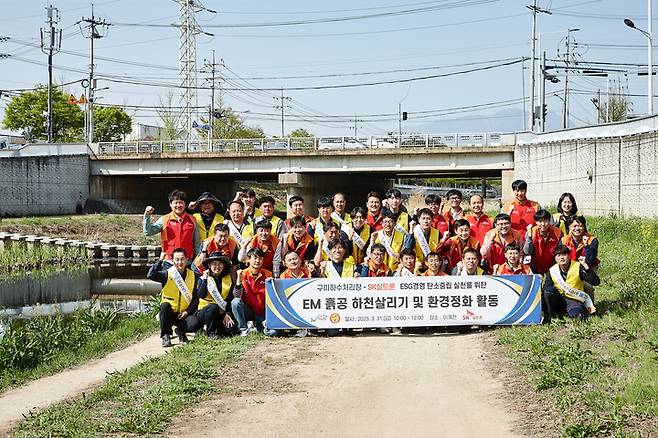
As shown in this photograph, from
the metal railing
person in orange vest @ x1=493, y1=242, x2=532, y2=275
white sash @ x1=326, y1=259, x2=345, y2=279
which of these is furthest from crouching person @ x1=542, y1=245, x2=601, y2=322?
the metal railing

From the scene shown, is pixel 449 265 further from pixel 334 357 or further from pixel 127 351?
pixel 127 351

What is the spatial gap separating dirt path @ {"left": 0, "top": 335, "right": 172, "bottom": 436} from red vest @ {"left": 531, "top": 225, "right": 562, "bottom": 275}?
5800 mm

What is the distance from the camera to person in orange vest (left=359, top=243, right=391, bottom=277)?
40.2 feet

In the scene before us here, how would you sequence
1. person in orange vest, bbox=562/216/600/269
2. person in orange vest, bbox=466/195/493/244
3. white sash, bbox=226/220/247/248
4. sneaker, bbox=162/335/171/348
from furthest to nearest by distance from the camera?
Answer: person in orange vest, bbox=466/195/493/244 → white sash, bbox=226/220/247/248 → sneaker, bbox=162/335/171/348 → person in orange vest, bbox=562/216/600/269

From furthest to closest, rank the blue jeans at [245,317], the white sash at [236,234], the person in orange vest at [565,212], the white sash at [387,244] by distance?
1. the white sash at [236,234]
2. the white sash at [387,244]
3. the person in orange vest at [565,212]
4. the blue jeans at [245,317]

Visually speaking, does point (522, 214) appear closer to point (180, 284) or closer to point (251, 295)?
point (251, 295)

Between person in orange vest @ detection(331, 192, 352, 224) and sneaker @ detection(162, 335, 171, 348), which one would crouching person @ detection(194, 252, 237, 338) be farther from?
person in orange vest @ detection(331, 192, 352, 224)

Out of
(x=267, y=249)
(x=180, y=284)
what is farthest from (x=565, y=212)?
(x=180, y=284)

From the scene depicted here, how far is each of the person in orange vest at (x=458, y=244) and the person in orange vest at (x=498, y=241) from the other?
0.76ft

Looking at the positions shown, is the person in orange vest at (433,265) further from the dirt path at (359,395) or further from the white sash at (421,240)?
the dirt path at (359,395)

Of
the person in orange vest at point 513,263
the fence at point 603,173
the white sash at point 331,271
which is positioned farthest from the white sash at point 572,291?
the fence at point 603,173

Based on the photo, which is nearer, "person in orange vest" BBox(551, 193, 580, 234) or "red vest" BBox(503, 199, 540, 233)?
"person in orange vest" BBox(551, 193, 580, 234)

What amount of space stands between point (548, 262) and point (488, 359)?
2.78 meters

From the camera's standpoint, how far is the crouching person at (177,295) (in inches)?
474
